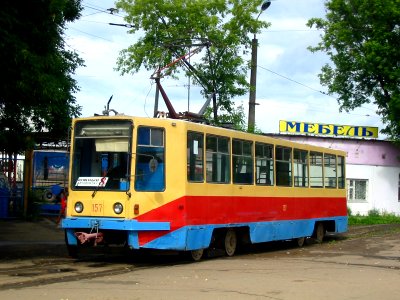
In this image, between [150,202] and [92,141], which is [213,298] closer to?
[150,202]

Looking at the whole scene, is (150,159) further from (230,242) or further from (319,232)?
(319,232)

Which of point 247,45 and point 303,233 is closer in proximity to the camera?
point 303,233

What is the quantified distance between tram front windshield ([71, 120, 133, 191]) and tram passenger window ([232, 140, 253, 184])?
320 cm

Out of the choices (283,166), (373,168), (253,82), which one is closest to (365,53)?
(373,168)

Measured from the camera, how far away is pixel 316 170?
19.9 meters

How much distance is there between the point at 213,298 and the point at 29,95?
601 centimetres

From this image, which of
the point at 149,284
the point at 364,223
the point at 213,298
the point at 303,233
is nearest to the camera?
the point at 213,298

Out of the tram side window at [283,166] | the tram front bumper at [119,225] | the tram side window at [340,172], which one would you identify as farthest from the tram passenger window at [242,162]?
the tram side window at [340,172]

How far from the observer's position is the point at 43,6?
41.1 ft

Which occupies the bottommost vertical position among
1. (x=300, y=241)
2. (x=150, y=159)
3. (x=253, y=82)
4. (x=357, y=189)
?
(x=300, y=241)

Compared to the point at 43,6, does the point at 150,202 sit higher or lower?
lower

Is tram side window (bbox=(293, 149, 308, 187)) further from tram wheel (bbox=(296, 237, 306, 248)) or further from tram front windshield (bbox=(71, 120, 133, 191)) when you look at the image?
tram front windshield (bbox=(71, 120, 133, 191))

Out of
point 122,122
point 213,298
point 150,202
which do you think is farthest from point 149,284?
point 122,122

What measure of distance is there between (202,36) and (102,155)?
46.0 ft
